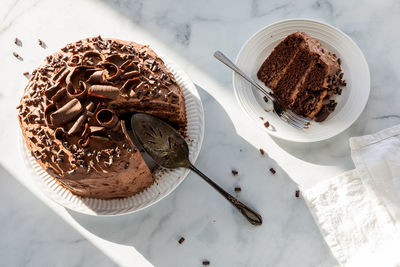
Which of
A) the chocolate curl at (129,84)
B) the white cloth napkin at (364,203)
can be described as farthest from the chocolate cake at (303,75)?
the chocolate curl at (129,84)

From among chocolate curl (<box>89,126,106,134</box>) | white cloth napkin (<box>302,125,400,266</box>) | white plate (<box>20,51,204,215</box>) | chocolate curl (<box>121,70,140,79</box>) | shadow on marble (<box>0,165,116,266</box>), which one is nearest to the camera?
chocolate curl (<box>89,126,106,134</box>)

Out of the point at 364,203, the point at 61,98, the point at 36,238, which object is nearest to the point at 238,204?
the point at 364,203

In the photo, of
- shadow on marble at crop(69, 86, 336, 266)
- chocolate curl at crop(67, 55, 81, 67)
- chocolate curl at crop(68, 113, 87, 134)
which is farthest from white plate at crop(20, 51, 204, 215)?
chocolate curl at crop(67, 55, 81, 67)

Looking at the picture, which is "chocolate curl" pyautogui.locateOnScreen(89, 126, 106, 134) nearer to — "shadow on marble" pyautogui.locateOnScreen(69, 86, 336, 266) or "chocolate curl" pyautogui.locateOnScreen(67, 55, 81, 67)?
"chocolate curl" pyautogui.locateOnScreen(67, 55, 81, 67)

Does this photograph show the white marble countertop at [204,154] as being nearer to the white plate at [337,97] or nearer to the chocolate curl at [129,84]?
the white plate at [337,97]

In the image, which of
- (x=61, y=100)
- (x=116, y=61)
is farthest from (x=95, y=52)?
(x=61, y=100)

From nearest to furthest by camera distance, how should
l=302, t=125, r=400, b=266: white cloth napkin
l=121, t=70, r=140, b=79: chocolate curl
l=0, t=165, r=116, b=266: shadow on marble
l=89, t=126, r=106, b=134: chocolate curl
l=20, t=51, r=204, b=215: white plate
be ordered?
l=89, t=126, r=106, b=134: chocolate curl < l=121, t=70, r=140, b=79: chocolate curl < l=20, t=51, r=204, b=215: white plate < l=302, t=125, r=400, b=266: white cloth napkin < l=0, t=165, r=116, b=266: shadow on marble

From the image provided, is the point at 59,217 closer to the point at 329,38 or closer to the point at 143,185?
the point at 143,185
